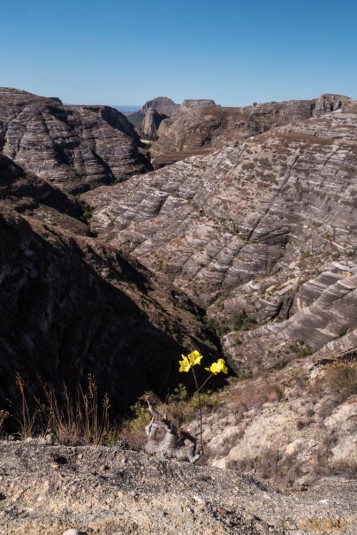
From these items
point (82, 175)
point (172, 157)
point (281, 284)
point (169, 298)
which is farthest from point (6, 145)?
point (281, 284)

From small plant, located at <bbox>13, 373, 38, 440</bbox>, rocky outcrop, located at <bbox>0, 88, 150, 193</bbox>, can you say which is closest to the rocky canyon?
rocky outcrop, located at <bbox>0, 88, 150, 193</bbox>

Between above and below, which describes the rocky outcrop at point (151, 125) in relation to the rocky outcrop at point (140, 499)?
above

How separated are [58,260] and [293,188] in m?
25.8

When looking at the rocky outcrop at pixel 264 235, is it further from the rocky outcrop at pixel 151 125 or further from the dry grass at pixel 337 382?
the rocky outcrop at pixel 151 125

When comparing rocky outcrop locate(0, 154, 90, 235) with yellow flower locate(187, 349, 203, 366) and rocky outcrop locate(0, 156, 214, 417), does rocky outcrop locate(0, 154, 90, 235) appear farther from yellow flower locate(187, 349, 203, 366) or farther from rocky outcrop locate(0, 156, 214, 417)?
yellow flower locate(187, 349, 203, 366)

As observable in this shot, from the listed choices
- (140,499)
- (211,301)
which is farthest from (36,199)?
(140,499)

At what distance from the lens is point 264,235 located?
37438 mm

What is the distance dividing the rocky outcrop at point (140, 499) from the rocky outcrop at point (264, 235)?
75.7 feet

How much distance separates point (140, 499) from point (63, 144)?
7104cm

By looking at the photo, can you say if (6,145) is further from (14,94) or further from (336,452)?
(336,452)

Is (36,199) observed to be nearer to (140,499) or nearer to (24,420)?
(24,420)

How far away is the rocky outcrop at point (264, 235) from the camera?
94.1 ft

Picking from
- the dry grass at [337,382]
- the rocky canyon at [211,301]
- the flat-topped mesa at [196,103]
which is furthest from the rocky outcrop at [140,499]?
the flat-topped mesa at [196,103]

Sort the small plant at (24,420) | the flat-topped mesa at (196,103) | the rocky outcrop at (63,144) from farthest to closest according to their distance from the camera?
the flat-topped mesa at (196,103)
the rocky outcrop at (63,144)
the small plant at (24,420)
